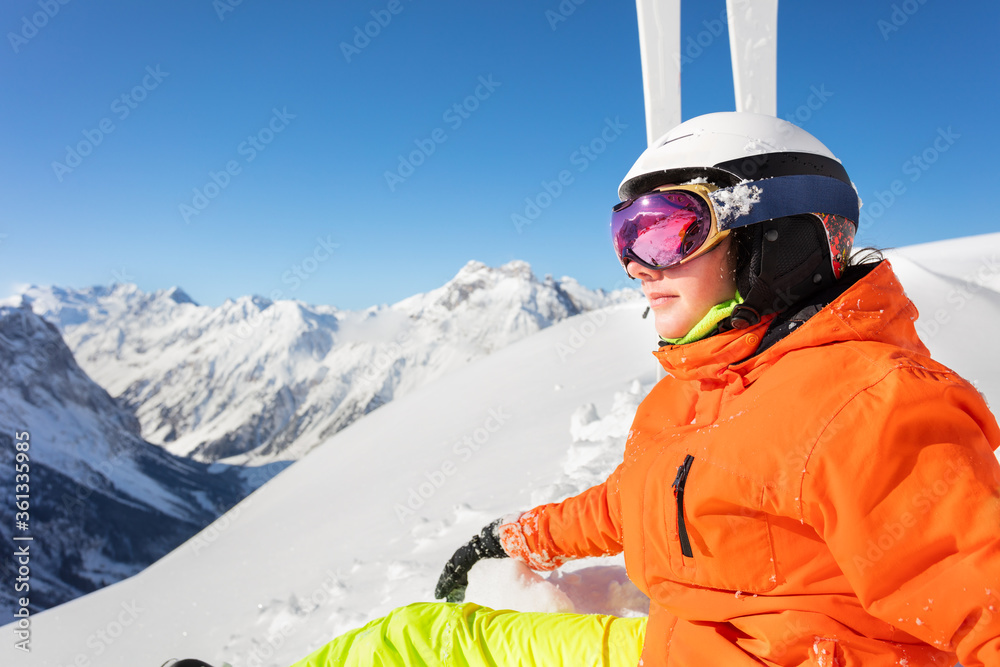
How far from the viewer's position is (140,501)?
88.9 metres

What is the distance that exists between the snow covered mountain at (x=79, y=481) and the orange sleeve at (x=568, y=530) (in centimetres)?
6699

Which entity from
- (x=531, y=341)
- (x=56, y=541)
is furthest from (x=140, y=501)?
(x=531, y=341)

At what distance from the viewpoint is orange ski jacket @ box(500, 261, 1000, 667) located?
92cm

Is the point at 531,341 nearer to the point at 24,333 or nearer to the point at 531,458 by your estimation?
the point at 531,458

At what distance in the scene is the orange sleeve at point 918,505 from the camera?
89 centimetres

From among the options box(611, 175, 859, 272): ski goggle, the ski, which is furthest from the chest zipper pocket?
the ski

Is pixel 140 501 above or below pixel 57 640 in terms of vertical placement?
below

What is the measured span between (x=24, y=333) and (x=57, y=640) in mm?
147777

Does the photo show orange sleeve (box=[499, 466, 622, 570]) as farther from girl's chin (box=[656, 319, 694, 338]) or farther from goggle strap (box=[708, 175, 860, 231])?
goggle strap (box=[708, 175, 860, 231])

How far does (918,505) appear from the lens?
92 centimetres

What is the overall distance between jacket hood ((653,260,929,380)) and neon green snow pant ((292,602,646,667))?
105cm

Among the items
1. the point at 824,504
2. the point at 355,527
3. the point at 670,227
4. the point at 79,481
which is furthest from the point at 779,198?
the point at 79,481

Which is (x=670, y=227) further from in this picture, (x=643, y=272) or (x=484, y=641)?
(x=484, y=641)

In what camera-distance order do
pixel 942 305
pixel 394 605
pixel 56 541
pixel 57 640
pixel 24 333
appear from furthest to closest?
pixel 24 333, pixel 56 541, pixel 942 305, pixel 57 640, pixel 394 605
